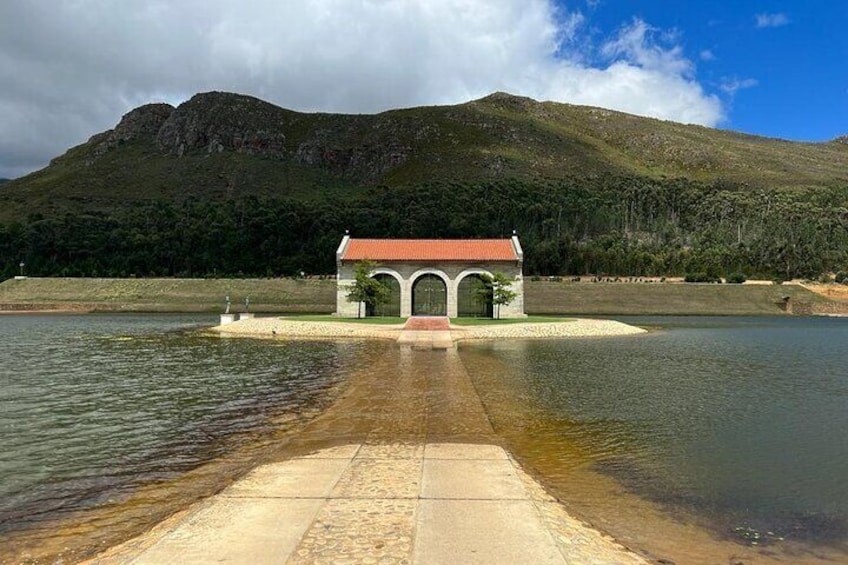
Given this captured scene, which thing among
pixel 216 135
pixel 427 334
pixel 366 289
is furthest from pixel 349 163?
pixel 427 334

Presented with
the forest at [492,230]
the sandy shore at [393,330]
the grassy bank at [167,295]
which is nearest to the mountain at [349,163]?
the forest at [492,230]

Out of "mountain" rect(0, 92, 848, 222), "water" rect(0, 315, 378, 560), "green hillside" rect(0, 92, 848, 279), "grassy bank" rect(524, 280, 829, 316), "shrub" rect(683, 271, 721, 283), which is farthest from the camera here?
"mountain" rect(0, 92, 848, 222)

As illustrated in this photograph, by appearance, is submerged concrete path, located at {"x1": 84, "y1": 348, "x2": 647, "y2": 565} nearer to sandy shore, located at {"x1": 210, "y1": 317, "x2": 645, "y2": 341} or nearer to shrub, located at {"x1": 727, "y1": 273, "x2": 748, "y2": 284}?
sandy shore, located at {"x1": 210, "y1": 317, "x2": 645, "y2": 341}

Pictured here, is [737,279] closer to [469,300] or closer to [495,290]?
[469,300]

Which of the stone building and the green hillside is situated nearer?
the stone building

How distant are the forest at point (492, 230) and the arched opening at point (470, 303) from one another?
4495cm

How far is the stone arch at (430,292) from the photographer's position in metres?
49.6

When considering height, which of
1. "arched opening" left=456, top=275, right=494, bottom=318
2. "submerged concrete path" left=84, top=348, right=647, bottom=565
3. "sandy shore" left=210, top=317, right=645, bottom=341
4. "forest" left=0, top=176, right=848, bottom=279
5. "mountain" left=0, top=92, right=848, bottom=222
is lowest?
"sandy shore" left=210, top=317, right=645, bottom=341

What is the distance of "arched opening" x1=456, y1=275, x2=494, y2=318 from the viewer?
1957 inches

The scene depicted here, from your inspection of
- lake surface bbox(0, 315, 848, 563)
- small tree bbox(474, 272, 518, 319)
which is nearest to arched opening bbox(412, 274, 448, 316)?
small tree bbox(474, 272, 518, 319)

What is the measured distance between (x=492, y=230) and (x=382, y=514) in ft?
358

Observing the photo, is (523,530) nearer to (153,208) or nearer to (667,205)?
(153,208)

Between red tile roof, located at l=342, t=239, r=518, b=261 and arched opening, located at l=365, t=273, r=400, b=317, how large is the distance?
1570 millimetres

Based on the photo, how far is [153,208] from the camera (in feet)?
416
